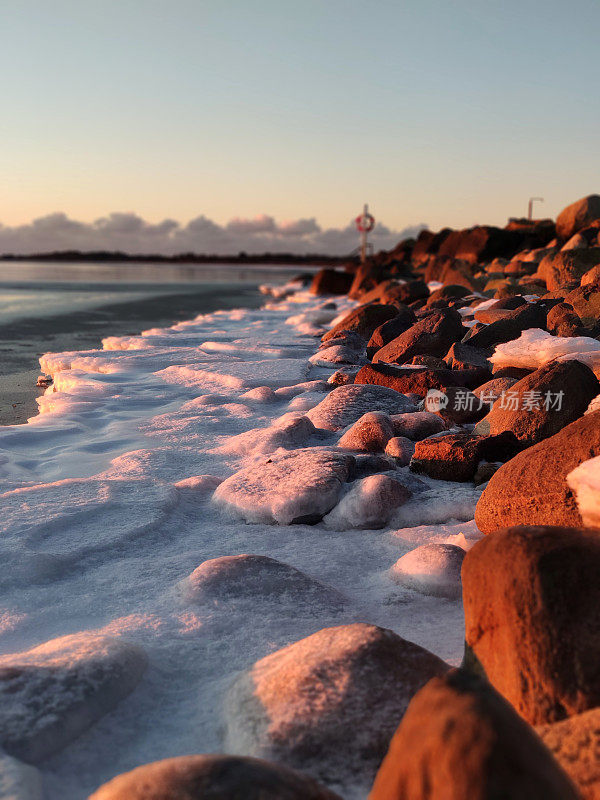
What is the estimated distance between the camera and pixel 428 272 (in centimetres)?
1587

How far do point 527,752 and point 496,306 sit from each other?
588cm

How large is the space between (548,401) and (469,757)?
2393 millimetres

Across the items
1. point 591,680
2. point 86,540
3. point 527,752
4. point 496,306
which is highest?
point 496,306

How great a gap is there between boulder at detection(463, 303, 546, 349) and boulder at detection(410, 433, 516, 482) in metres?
2.24

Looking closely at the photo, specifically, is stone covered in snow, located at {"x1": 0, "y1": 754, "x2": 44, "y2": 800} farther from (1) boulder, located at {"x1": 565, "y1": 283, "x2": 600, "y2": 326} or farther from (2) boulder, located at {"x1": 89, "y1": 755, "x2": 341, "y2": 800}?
(1) boulder, located at {"x1": 565, "y1": 283, "x2": 600, "y2": 326}

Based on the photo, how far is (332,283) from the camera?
69.3 feet

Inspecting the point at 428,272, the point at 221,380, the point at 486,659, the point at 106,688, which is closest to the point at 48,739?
the point at 106,688

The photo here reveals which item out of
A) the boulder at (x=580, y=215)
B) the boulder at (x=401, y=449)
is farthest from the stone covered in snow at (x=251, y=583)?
the boulder at (x=580, y=215)

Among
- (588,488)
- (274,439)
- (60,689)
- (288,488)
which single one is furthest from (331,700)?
(274,439)

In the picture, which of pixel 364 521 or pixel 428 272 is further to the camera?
pixel 428 272

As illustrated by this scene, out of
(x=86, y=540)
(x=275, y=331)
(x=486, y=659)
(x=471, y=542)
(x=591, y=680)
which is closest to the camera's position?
(x=591, y=680)

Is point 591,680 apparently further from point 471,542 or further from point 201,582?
point 201,582

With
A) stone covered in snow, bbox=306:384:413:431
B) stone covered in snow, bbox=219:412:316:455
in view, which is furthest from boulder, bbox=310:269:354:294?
stone covered in snow, bbox=219:412:316:455

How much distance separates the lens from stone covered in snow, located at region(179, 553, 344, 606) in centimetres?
203
